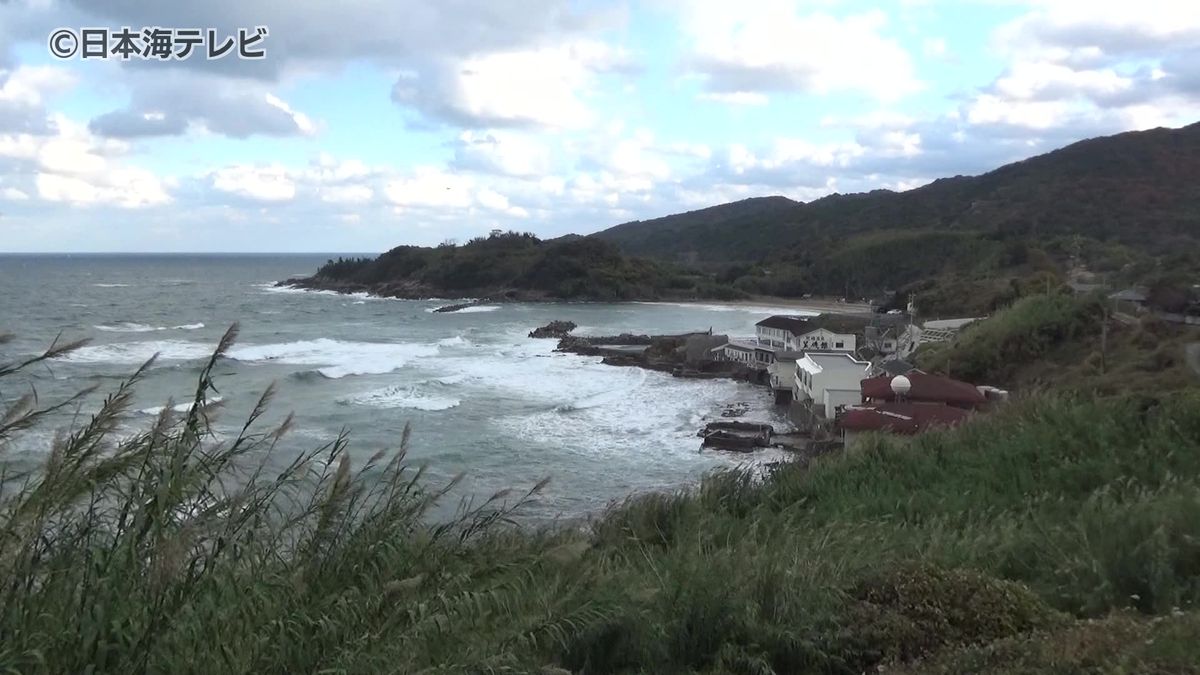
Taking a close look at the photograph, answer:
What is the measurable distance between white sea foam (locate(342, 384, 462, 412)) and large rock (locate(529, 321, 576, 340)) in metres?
21.9

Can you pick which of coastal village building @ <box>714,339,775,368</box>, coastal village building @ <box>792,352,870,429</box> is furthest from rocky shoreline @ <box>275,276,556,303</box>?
coastal village building @ <box>792,352,870,429</box>

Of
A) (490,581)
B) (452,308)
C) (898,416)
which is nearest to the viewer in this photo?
(490,581)

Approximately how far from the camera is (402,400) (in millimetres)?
27688

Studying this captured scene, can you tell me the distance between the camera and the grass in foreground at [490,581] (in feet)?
8.41

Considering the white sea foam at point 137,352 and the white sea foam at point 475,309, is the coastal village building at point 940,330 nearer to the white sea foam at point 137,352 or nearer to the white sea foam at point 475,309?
the white sea foam at point 137,352

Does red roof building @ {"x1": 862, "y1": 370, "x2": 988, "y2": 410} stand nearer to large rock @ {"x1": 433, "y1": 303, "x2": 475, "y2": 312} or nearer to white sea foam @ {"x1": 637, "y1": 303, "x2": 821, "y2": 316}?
white sea foam @ {"x1": 637, "y1": 303, "x2": 821, "y2": 316}

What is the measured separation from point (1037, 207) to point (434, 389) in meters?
80.2

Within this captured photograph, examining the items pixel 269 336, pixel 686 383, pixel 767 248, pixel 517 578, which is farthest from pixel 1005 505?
pixel 767 248

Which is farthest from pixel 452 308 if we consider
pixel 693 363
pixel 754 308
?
pixel 693 363

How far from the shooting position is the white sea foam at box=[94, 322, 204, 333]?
46722 millimetres

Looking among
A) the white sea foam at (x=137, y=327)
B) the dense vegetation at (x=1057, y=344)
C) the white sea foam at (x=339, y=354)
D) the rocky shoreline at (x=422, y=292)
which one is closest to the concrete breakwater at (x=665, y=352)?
the white sea foam at (x=339, y=354)

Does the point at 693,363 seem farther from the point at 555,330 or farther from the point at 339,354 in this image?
the point at 555,330

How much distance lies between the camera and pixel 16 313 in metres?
52.9

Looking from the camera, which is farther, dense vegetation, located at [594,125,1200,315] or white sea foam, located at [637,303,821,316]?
white sea foam, located at [637,303,821,316]
